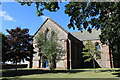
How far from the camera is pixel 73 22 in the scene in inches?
510

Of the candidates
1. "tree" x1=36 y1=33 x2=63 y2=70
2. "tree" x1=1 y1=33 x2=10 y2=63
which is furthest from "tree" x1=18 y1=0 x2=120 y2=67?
"tree" x1=1 y1=33 x2=10 y2=63

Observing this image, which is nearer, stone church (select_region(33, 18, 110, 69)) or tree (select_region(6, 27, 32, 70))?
tree (select_region(6, 27, 32, 70))

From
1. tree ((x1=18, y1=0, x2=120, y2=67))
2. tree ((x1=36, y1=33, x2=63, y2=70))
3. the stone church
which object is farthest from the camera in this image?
the stone church

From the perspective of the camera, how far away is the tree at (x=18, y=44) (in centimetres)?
2290

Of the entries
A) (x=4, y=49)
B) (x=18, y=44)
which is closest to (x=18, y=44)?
(x=18, y=44)

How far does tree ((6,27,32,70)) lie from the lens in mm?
22903

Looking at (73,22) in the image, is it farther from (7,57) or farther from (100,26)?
(7,57)

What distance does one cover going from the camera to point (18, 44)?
2355 centimetres

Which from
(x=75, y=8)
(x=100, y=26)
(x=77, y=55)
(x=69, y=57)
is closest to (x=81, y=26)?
(x=75, y=8)

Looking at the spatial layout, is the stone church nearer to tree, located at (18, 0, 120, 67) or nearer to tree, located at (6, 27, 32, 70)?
tree, located at (6, 27, 32, 70)

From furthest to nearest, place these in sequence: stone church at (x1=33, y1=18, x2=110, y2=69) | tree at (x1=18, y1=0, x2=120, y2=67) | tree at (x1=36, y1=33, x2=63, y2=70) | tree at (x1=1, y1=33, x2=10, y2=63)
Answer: stone church at (x1=33, y1=18, x2=110, y2=69) → tree at (x1=36, y1=33, x2=63, y2=70) → tree at (x1=1, y1=33, x2=10, y2=63) → tree at (x1=18, y1=0, x2=120, y2=67)

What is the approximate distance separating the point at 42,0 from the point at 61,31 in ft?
89.3

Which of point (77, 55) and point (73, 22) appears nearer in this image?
point (73, 22)

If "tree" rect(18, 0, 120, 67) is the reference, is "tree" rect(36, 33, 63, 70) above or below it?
below
